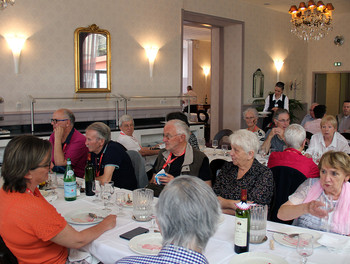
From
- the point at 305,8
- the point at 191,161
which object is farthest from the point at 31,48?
the point at 305,8

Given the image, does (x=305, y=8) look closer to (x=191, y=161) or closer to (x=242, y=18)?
(x=242, y=18)

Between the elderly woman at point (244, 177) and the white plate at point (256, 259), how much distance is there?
0.82m

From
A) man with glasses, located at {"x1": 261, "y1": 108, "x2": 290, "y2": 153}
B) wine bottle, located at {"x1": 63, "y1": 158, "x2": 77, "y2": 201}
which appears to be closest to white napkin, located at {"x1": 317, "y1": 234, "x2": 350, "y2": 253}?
wine bottle, located at {"x1": 63, "y1": 158, "x2": 77, "y2": 201}

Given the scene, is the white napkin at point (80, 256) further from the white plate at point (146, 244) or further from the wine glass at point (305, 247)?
the wine glass at point (305, 247)

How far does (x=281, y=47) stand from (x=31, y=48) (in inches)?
298

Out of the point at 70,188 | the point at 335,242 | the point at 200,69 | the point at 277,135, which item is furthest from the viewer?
the point at 200,69

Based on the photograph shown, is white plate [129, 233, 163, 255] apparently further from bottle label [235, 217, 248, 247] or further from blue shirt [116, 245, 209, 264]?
blue shirt [116, 245, 209, 264]

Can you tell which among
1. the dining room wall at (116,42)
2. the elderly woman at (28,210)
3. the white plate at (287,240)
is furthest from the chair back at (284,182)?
the dining room wall at (116,42)

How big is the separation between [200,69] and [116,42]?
9.45 metres

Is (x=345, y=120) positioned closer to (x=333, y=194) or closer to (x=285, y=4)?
(x=285, y=4)

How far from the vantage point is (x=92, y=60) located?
23.7ft

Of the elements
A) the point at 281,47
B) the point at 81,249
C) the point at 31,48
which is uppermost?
the point at 281,47

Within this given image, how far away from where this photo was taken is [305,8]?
7930 mm

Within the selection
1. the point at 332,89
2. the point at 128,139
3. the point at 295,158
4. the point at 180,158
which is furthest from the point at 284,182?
the point at 332,89
